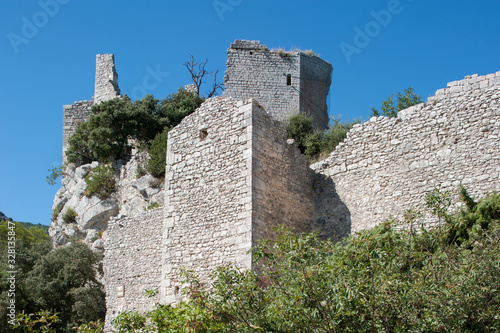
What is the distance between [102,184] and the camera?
22375 millimetres

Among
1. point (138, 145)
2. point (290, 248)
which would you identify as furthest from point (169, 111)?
point (290, 248)

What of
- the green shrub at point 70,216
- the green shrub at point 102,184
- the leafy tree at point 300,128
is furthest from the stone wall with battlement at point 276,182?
the green shrub at point 70,216

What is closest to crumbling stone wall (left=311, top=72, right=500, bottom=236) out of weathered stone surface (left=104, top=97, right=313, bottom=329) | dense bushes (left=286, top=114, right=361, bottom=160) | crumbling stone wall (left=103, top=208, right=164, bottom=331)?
weathered stone surface (left=104, top=97, right=313, bottom=329)

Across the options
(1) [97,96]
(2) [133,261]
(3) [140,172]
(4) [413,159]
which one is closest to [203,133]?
(4) [413,159]

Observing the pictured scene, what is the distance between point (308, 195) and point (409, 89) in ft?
37.9

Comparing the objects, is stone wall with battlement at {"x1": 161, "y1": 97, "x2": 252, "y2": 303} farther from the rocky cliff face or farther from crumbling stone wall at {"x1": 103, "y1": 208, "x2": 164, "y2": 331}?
the rocky cliff face

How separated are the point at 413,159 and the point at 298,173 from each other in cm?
242

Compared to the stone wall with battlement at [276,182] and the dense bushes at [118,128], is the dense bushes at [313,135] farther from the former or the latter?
the stone wall with battlement at [276,182]

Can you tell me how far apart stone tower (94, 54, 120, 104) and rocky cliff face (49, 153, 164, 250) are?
593 centimetres

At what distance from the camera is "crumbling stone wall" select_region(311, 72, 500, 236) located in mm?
10805

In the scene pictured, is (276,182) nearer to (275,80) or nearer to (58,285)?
(58,285)

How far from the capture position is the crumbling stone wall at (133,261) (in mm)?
14867

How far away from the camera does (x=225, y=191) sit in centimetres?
1135

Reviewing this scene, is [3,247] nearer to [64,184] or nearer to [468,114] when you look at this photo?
[64,184]
